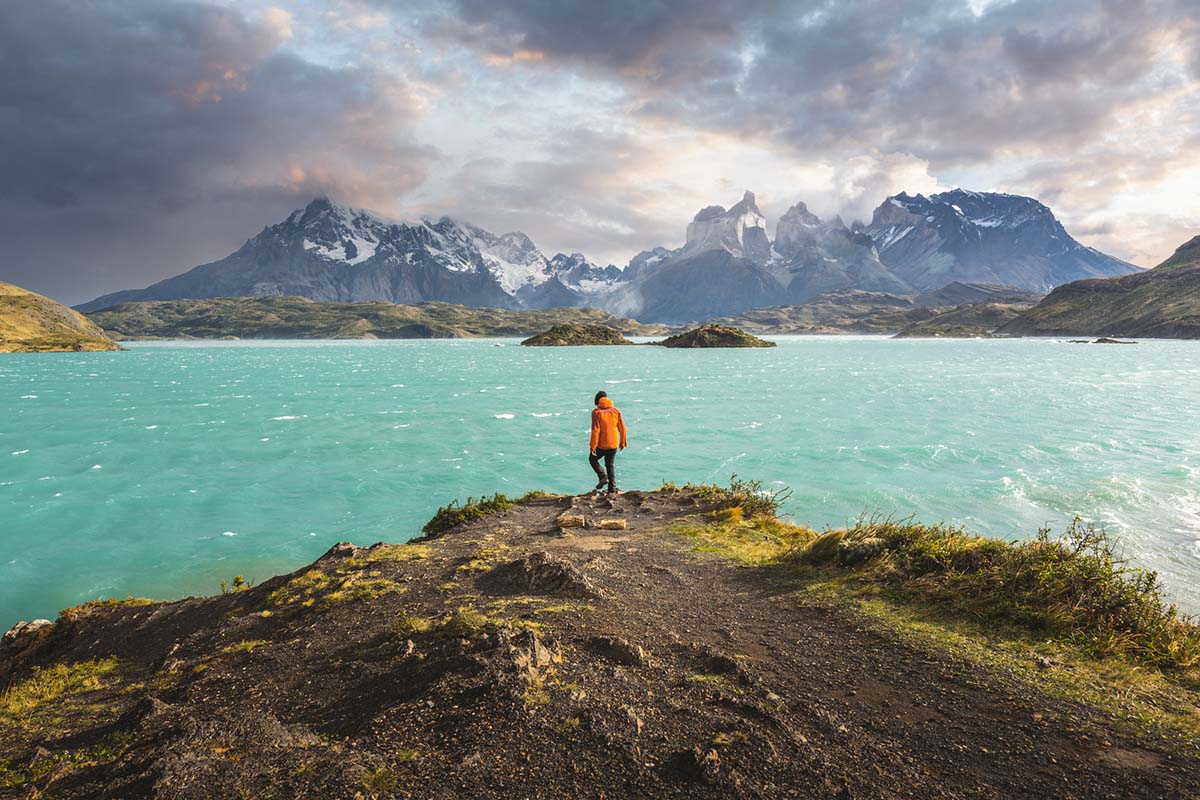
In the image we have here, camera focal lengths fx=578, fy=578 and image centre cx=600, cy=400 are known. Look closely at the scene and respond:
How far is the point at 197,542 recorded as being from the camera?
2386 centimetres

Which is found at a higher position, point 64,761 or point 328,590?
point 64,761

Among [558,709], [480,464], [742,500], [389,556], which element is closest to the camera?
[558,709]

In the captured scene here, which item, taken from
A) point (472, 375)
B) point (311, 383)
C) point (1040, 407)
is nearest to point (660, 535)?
point (1040, 407)

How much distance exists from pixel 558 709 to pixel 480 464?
99.0ft

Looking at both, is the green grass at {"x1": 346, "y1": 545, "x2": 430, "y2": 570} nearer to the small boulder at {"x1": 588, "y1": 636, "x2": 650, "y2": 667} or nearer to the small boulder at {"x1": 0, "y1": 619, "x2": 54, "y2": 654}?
the small boulder at {"x1": 588, "y1": 636, "x2": 650, "y2": 667}

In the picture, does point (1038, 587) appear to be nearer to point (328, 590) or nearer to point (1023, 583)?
point (1023, 583)

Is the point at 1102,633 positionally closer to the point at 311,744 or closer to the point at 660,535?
the point at 660,535

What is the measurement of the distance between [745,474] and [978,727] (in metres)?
26.7

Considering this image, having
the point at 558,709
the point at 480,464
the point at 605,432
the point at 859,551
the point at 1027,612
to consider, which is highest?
the point at 605,432

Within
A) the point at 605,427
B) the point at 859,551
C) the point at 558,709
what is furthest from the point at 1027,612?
the point at 605,427

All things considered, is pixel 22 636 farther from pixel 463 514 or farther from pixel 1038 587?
pixel 1038 587

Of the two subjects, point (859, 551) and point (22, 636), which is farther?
point (22, 636)

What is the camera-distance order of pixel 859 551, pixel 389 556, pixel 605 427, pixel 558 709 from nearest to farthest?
pixel 558 709
pixel 859 551
pixel 389 556
pixel 605 427

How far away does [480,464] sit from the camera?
36375 millimetres
